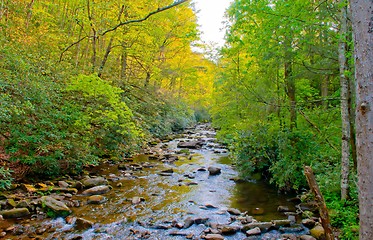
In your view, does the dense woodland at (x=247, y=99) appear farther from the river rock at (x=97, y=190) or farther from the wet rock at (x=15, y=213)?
the river rock at (x=97, y=190)

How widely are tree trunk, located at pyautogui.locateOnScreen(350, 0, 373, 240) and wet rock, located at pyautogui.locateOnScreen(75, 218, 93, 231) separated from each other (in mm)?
4996

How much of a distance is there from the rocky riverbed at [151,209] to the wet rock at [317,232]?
0.06 feet

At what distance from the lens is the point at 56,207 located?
5840 mm

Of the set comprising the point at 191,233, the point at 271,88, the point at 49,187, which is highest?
the point at 271,88

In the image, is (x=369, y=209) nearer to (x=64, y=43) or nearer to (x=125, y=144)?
(x=125, y=144)

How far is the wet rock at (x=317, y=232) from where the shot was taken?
16.5 ft

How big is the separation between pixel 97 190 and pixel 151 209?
1.95m

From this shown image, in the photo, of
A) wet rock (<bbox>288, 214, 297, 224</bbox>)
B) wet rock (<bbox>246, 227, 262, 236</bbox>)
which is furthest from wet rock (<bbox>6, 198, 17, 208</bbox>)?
wet rock (<bbox>288, 214, 297, 224</bbox>)

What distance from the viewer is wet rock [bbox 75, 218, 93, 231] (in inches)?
207

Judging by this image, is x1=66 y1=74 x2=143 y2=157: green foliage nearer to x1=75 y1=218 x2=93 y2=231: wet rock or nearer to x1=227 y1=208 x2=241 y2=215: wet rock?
x1=75 y1=218 x2=93 y2=231: wet rock

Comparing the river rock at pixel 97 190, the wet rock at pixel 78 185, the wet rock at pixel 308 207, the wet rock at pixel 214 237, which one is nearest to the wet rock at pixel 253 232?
the wet rock at pixel 214 237

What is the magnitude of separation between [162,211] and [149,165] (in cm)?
499

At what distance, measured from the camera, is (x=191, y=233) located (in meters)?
5.30

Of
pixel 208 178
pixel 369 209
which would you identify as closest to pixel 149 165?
pixel 208 178
